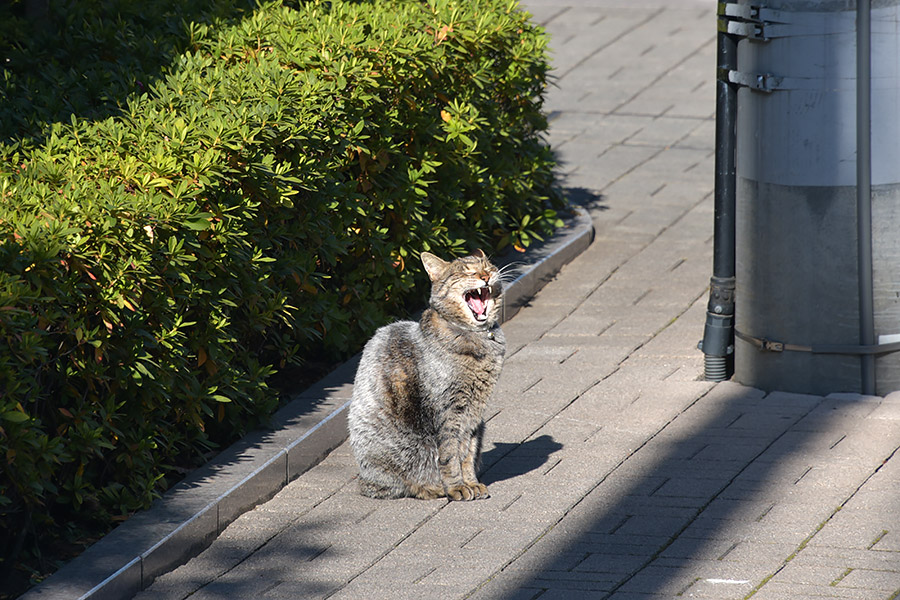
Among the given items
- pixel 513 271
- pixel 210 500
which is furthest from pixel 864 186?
pixel 210 500

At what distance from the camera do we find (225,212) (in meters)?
5.95

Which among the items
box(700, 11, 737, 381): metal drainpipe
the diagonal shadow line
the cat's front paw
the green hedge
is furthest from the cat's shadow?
box(700, 11, 737, 381): metal drainpipe

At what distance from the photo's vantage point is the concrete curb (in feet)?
16.4

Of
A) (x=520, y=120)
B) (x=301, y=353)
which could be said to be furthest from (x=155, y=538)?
(x=520, y=120)

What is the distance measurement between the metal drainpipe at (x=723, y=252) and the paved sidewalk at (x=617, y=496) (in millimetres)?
171

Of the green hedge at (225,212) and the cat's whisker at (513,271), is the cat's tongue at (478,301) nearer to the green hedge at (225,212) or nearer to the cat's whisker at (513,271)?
the green hedge at (225,212)

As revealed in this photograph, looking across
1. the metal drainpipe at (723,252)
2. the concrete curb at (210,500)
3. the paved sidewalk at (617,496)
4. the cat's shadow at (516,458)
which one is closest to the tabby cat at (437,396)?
the paved sidewalk at (617,496)

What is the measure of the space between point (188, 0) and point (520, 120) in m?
2.43

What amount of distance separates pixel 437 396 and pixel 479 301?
0.47 m

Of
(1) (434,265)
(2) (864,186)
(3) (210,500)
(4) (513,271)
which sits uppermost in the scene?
(2) (864,186)

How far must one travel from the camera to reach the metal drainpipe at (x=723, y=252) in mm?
7121

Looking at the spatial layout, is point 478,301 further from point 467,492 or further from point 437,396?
point 467,492

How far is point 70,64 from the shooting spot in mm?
8234

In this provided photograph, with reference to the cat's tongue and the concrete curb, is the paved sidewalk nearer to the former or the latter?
the concrete curb
